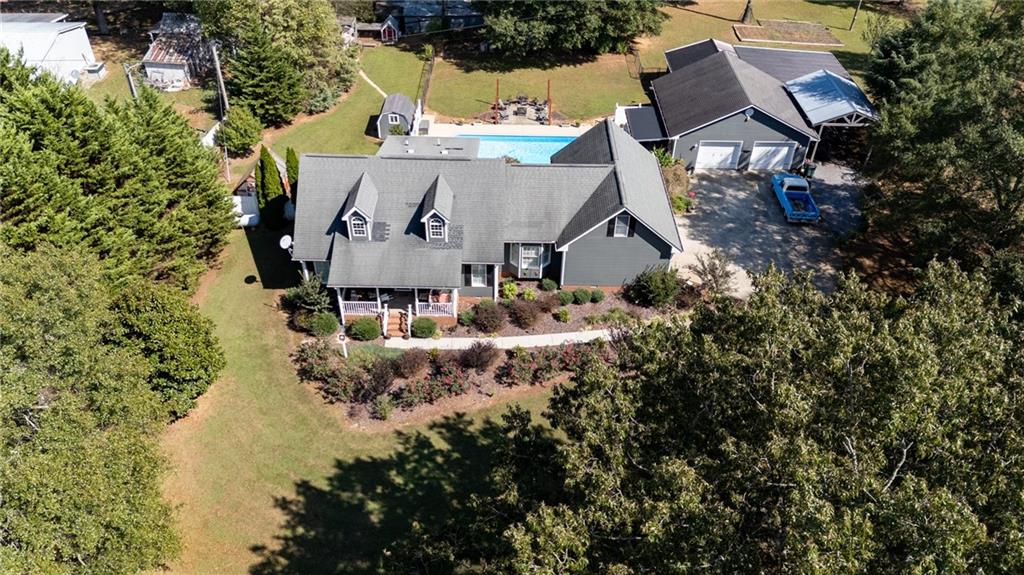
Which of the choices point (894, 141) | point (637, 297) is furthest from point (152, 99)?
point (894, 141)

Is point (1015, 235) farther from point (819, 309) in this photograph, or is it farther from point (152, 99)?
point (152, 99)

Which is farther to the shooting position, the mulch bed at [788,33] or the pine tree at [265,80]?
the mulch bed at [788,33]

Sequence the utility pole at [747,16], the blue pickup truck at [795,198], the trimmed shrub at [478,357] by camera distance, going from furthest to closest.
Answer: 1. the utility pole at [747,16]
2. the blue pickup truck at [795,198]
3. the trimmed shrub at [478,357]

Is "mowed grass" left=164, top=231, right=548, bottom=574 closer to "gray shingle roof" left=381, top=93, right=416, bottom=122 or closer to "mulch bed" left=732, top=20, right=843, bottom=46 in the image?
"gray shingle roof" left=381, top=93, right=416, bottom=122

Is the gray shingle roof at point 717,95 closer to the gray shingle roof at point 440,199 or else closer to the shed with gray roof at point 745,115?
the shed with gray roof at point 745,115

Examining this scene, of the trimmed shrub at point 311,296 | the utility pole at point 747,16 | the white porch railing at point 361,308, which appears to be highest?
the utility pole at point 747,16

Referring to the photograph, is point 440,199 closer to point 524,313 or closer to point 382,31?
point 524,313

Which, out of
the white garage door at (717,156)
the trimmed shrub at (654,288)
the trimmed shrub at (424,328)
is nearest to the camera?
the trimmed shrub at (424,328)

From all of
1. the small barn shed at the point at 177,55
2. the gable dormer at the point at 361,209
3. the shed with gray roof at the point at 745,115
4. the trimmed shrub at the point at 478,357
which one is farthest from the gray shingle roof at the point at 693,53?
the small barn shed at the point at 177,55
